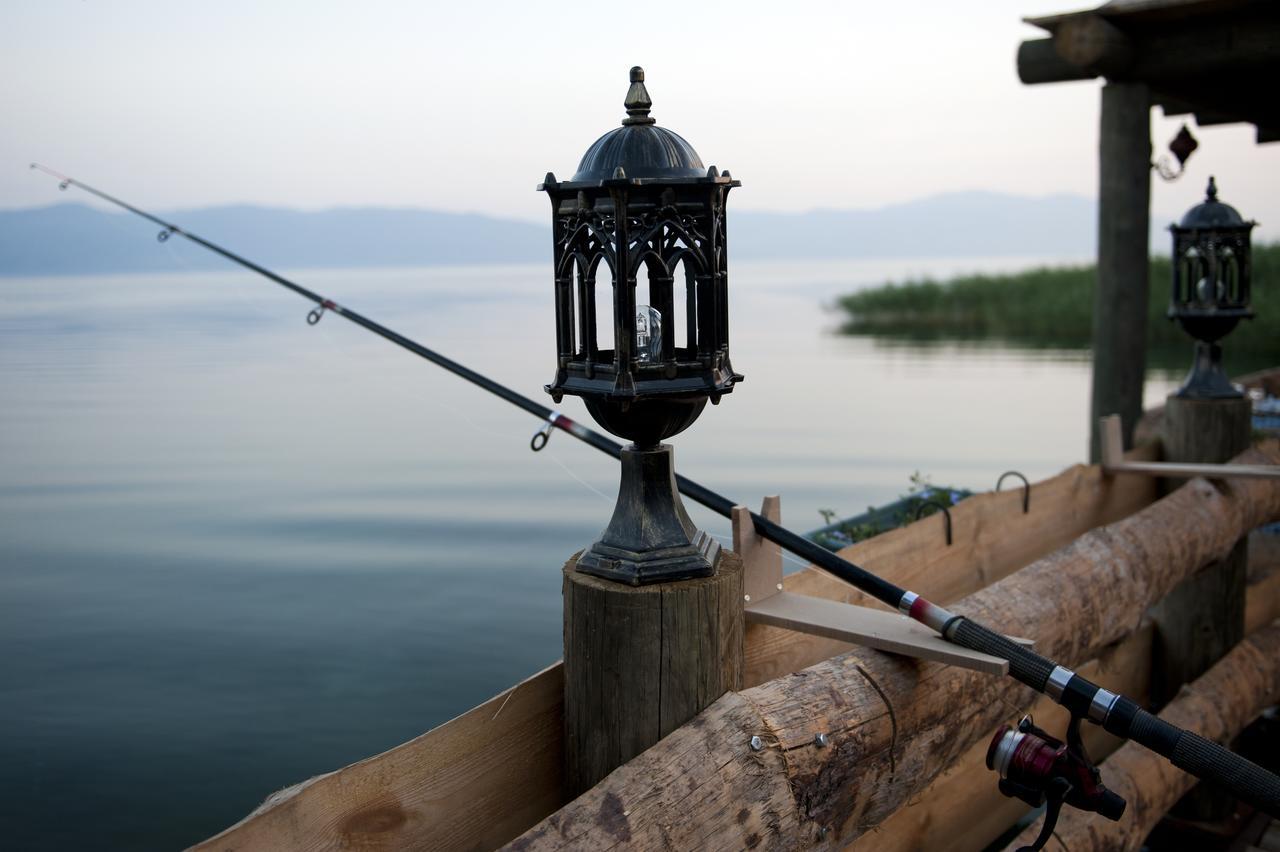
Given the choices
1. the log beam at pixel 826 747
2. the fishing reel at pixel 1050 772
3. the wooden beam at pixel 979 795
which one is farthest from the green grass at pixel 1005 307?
the fishing reel at pixel 1050 772

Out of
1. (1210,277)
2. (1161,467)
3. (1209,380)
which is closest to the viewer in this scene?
(1161,467)

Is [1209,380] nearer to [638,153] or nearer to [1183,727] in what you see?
[1183,727]

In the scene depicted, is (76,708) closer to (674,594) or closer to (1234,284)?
(674,594)

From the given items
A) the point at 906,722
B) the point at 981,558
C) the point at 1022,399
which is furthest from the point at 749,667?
the point at 1022,399

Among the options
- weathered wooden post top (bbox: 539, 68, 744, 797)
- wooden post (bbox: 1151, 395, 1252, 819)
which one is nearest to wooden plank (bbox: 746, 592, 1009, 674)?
weathered wooden post top (bbox: 539, 68, 744, 797)

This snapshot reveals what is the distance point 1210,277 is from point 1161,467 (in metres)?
0.95

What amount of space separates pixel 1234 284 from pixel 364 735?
3.81 m

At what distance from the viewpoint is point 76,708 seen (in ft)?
15.3

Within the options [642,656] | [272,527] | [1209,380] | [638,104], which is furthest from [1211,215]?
[272,527]

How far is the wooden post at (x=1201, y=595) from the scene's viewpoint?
172 inches

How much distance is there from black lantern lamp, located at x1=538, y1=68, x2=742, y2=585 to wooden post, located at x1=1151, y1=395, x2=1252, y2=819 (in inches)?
122

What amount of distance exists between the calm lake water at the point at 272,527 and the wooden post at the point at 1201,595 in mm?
2261

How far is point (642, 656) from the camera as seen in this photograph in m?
1.80

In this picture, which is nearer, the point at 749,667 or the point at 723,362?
the point at 723,362
